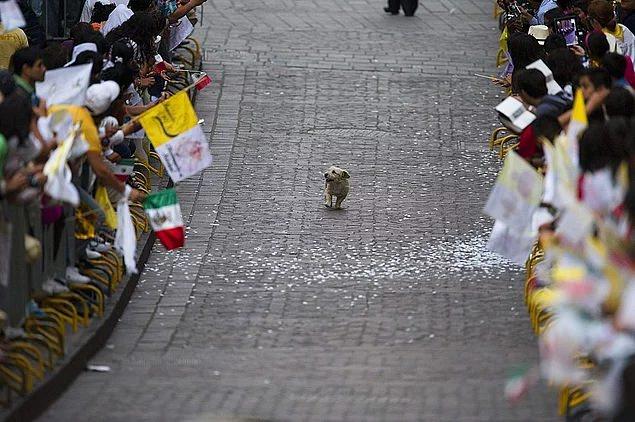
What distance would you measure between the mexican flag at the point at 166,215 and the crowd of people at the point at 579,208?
2.28 m

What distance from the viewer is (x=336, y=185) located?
50.1ft

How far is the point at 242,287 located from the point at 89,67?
246 centimetres

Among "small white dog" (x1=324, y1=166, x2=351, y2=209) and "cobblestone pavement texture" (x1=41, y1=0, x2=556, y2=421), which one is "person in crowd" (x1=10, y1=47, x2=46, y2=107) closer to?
"cobblestone pavement texture" (x1=41, y1=0, x2=556, y2=421)

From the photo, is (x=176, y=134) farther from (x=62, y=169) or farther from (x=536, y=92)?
(x=536, y=92)

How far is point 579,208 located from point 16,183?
11.1 feet

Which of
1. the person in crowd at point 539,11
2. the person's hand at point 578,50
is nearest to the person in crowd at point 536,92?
the person's hand at point 578,50

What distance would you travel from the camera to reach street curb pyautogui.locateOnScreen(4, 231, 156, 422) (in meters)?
9.37

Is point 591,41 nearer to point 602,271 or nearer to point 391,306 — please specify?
point 391,306

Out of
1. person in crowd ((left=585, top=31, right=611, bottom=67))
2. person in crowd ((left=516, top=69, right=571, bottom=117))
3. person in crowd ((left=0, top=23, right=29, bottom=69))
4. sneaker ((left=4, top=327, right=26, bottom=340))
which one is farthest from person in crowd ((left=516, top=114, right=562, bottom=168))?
person in crowd ((left=0, top=23, right=29, bottom=69))

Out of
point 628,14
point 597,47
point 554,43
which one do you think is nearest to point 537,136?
point 597,47

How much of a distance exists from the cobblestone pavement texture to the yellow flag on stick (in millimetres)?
1428

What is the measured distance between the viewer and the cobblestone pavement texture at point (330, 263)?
10.1m

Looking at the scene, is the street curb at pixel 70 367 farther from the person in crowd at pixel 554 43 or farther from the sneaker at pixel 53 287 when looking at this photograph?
the person in crowd at pixel 554 43

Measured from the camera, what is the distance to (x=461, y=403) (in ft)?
32.2
